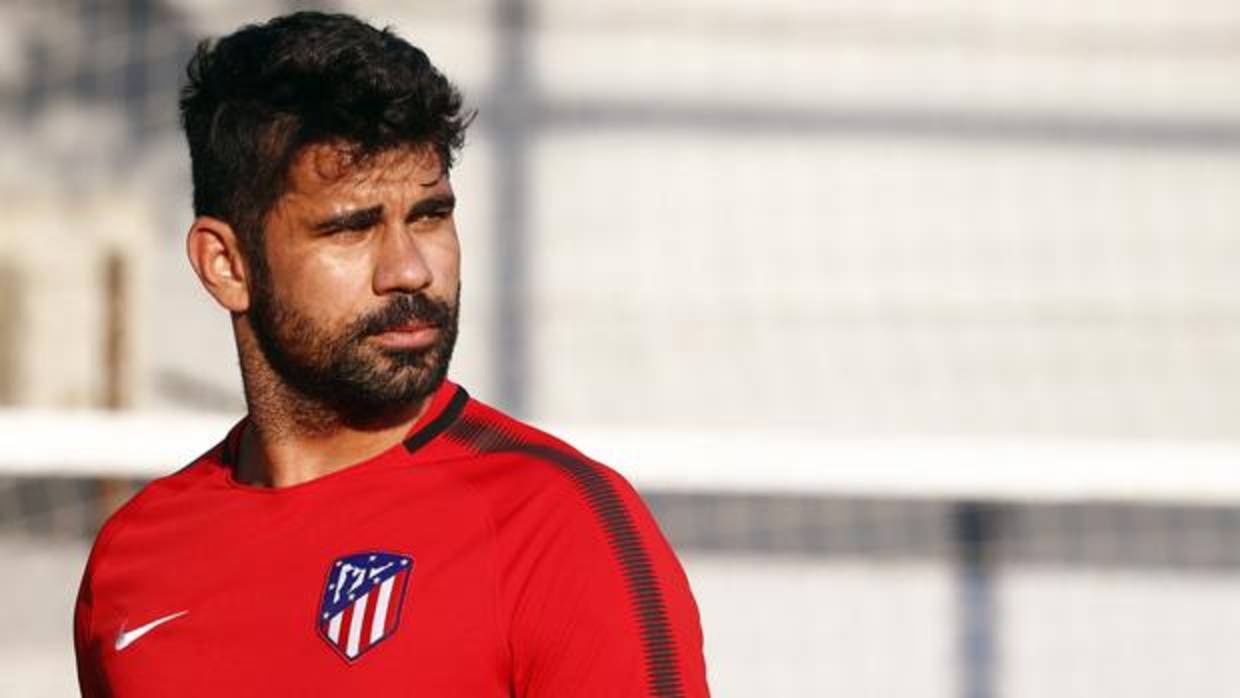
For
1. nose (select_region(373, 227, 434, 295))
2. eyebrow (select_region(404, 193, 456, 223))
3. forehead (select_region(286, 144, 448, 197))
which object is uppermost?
forehead (select_region(286, 144, 448, 197))

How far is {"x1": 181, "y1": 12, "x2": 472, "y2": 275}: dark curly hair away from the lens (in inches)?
74.2

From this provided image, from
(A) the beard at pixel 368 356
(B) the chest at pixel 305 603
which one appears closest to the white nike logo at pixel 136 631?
(B) the chest at pixel 305 603

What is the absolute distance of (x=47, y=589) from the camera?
404 centimetres

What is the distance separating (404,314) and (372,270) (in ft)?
0.18

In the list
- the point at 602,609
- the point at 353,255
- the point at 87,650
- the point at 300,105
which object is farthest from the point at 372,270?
the point at 87,650

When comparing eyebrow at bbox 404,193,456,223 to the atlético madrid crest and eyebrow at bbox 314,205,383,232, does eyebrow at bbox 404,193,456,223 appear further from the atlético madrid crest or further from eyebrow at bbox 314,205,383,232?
the atlético madrid crest

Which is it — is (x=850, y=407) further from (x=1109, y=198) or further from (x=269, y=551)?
(x=269, y=551)

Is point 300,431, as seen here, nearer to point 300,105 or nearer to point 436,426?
point 436,426

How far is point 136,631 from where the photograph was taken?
78.4 inches

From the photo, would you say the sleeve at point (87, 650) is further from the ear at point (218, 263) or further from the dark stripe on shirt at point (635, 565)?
the dark stripe on shirt at point (635, 565)

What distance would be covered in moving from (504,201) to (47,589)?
124cm

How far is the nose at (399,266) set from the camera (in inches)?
72.2

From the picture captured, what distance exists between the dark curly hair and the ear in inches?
0.8

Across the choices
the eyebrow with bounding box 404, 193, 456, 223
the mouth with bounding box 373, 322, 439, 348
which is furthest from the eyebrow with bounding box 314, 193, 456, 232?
the mouth with bounding box 373, 322, 439, 348
